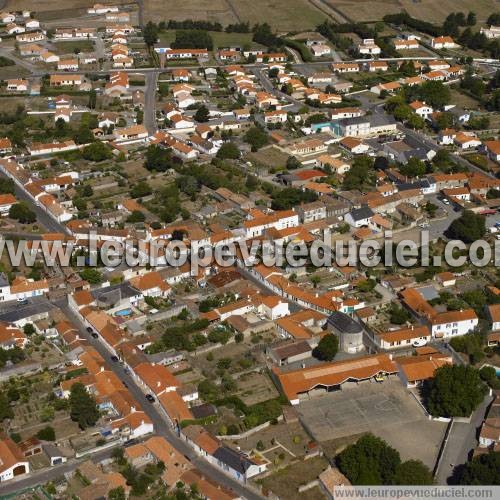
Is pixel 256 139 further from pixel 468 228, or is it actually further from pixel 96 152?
pixel 468 228

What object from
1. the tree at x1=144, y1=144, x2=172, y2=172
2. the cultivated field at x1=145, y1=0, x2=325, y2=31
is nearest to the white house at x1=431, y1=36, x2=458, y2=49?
the cultivated field at x1=145, y1=0, x2=325, y2=31

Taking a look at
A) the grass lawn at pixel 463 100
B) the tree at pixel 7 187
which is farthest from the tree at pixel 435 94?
the tree at pixel 7 187

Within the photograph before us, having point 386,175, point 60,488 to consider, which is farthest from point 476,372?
point 386,175

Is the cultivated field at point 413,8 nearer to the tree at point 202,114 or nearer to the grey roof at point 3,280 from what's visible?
the tree at point 202,114

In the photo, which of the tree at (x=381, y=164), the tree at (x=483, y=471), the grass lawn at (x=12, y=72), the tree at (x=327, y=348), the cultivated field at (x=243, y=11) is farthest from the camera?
the cultivated field at (x=243, y=11)

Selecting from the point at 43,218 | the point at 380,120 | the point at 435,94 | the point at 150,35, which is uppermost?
the point at 150,35

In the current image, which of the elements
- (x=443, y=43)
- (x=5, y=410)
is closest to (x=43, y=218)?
(x=5, y=410)
